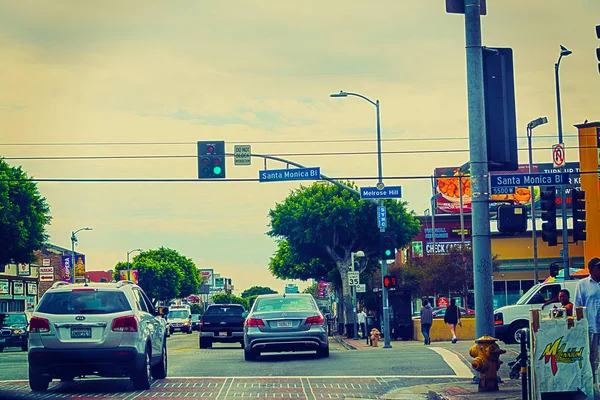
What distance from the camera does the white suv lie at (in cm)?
1495

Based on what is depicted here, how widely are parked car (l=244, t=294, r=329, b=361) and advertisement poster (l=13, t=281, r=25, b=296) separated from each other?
5929cm

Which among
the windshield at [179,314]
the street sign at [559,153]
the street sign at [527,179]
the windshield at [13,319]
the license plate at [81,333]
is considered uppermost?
the street sign at [559,153]

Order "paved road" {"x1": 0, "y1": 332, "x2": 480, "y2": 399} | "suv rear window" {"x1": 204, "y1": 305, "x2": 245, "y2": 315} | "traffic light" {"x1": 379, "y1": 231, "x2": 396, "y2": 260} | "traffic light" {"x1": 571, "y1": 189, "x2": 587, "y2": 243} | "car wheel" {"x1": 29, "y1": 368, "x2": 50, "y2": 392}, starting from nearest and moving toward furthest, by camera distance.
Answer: "paved road" {"x1": 0, "y1": 332, "x2": 480, "y2": 399} → "car wheel" {"x1": 29, "y1": 368, "x2": 50, "y2": 392} → "traffic light" {"x1": 571, "y1": 189, "x2": 587, "y2": 243} → "traffic light" {"x1": 379, "y1": 231, "x2": 396, "y2": 260} → "suv rear window" {"x1": 204, "y1": 305, "x2": 245, "y2": 315}

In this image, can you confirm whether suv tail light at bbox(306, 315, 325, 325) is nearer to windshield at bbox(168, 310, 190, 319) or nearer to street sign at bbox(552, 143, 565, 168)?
street sign at bbox(552, 143, 565, 168)

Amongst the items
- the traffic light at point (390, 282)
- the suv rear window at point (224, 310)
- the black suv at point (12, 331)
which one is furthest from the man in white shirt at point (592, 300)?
the black suv at point (12, 331)

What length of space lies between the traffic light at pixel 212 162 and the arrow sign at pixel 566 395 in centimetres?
1779

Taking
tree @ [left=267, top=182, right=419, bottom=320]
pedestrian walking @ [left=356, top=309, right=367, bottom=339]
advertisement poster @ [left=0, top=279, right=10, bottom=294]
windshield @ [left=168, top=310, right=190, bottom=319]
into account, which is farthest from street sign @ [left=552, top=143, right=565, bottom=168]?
advertisement poster @ [left=0, top=279, right=10, bottom=294]

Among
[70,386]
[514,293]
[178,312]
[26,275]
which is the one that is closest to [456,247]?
[514,293]

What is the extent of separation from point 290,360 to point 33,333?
804 centimetres

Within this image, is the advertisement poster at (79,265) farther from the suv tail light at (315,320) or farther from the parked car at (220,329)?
the suv tail light at (315,320)

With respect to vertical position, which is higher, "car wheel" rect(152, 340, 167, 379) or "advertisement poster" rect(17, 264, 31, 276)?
"advertisement poster" rect(17, 264, 31, 276)

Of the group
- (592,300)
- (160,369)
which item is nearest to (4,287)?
(160,369)

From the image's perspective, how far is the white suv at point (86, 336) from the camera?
14945 millimetres

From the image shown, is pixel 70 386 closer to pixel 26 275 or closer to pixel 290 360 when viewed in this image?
pixel 290 360
